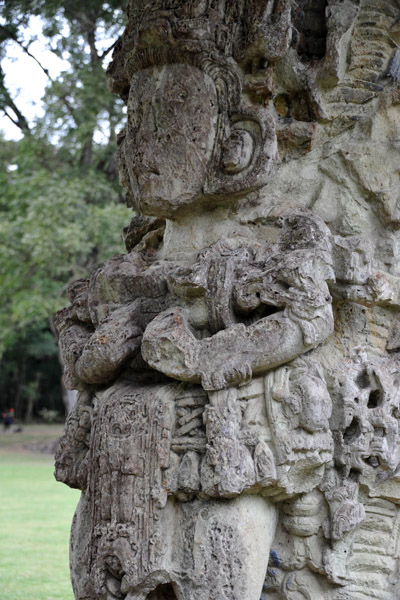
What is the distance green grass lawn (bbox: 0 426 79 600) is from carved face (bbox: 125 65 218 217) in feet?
12.1

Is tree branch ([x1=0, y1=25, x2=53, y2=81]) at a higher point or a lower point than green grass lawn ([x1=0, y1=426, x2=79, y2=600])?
higher

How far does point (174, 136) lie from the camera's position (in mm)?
3578

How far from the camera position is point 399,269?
3.72 m

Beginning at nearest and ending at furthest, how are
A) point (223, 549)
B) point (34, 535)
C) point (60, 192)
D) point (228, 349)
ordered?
point (223, 549), point (228, 349), point (34, 535), point (60, 192)

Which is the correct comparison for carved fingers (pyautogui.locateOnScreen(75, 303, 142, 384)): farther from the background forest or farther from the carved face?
the background forest

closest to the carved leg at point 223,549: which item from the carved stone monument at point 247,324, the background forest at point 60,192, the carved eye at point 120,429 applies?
the carved stone monument at point 247,324

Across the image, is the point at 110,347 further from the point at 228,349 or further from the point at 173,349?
the point at 228,349

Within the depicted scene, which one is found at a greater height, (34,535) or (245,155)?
(245,155)

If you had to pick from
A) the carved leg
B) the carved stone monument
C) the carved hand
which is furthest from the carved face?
the carved leg

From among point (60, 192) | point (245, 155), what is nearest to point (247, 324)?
point (245, 155)

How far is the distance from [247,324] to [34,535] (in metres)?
5.72

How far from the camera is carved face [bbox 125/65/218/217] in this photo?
3.57 m

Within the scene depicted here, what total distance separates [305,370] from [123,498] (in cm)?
93

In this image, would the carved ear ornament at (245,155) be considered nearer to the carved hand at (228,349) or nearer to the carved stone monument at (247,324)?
the carved stone monument at (247,324)
